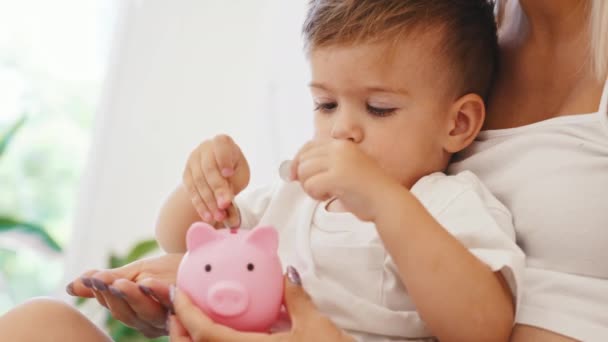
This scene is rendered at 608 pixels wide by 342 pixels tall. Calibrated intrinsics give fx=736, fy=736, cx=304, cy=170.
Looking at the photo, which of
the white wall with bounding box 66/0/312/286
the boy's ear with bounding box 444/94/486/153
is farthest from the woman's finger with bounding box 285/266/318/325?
the white wall with bounding box 66/0/312/286

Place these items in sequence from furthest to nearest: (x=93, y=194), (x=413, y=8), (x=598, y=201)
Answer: (x=93, y=194) < (x=413, y=8) < (x=598, y=201)

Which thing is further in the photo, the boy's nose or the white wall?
the white wall

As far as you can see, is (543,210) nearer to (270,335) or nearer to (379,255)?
(379,255)

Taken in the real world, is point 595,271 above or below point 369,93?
below

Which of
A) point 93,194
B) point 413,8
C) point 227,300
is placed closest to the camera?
point 227,300

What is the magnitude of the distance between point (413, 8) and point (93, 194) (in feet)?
5.81

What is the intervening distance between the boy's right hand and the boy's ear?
32cm

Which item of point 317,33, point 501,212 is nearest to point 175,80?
point 317,33

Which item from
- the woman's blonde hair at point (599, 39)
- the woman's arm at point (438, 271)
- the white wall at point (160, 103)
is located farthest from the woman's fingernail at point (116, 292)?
the white wall at point (160, 103)

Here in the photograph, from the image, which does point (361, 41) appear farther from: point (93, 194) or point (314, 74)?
point (93, 194)

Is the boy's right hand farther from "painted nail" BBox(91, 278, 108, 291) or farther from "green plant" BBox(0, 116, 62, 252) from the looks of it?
"green plant" BBox(0, 116, 62, 252)

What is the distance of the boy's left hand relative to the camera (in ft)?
2.87

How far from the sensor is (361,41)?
105 centimetres

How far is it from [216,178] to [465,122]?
39cm
